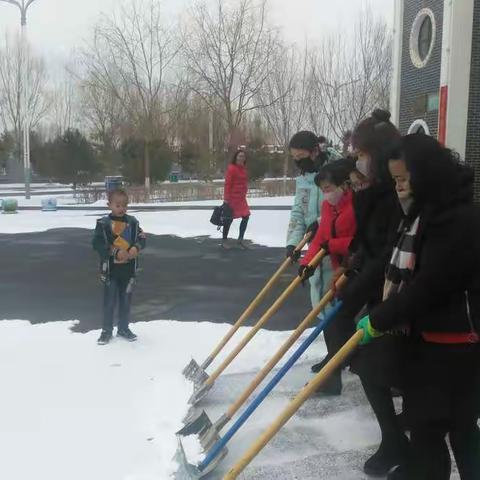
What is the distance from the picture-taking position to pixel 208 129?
37.5 metres

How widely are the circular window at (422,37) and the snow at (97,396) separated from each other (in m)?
15.0

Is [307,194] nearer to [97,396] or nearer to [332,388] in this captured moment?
[332,388]

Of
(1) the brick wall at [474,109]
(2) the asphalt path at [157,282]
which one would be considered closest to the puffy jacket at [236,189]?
(2) the asphalt path at [157,282]

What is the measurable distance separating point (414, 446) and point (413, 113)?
57.7 ft

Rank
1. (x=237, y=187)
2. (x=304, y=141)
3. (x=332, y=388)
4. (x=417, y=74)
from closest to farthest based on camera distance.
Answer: (x=332, y=388) < (x=304, y=141) < (x=237, y=187) < (x=417, y=74)

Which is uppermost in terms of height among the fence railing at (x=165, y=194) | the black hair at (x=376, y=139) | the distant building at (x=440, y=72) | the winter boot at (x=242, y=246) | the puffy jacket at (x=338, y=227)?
the distant building at (x=440, y=72)

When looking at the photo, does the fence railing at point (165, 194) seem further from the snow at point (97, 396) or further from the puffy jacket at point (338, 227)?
the puffy jacket at point (338, 227)

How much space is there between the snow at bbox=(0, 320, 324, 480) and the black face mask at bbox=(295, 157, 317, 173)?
1420 millimetres

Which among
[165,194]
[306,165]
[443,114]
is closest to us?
[306,165]

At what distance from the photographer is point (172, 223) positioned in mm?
14844

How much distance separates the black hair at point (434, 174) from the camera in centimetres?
213

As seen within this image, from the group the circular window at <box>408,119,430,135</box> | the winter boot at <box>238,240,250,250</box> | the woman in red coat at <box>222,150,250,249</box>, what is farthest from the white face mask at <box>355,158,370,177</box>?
the circular window at <box>408,119,430,135</box>

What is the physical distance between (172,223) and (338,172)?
11.5 meters

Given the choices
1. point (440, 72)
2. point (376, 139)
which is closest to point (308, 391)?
point (376, 139)
